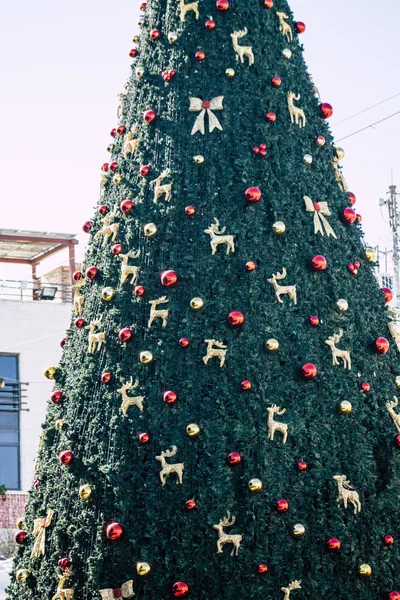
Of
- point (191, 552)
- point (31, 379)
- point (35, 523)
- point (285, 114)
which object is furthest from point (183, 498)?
point (31, 379)

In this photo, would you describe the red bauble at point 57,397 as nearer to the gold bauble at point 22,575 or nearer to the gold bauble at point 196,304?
the gold bauble at point 22,575

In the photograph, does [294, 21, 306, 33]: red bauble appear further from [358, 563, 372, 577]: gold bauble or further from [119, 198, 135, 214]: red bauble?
[358, 563, 372, 577]: gold bauble

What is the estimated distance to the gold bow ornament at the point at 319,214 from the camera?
4195 millimetres

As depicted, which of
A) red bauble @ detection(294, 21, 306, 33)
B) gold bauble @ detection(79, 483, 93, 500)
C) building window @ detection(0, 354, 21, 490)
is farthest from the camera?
building window @ detection(0, 354, 21, 490)

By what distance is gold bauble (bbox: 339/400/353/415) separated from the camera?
12.9 ft

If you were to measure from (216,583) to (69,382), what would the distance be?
1.29 meters

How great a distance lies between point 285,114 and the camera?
4340 millimetres

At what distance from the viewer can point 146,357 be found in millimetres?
3883

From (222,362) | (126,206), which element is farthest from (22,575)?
(126,206)

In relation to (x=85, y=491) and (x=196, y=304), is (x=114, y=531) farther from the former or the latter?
(x=196, y=304)

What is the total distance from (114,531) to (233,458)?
2.00ft

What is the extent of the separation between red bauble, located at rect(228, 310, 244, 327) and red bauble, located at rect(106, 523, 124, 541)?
1.03 m

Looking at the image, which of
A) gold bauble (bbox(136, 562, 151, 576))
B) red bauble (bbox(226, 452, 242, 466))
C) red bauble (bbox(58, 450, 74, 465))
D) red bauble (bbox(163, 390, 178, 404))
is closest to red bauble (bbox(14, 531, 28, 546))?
red bauble (bbox(58, 450, 74, 465))

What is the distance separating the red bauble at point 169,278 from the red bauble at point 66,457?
93 centimetres
